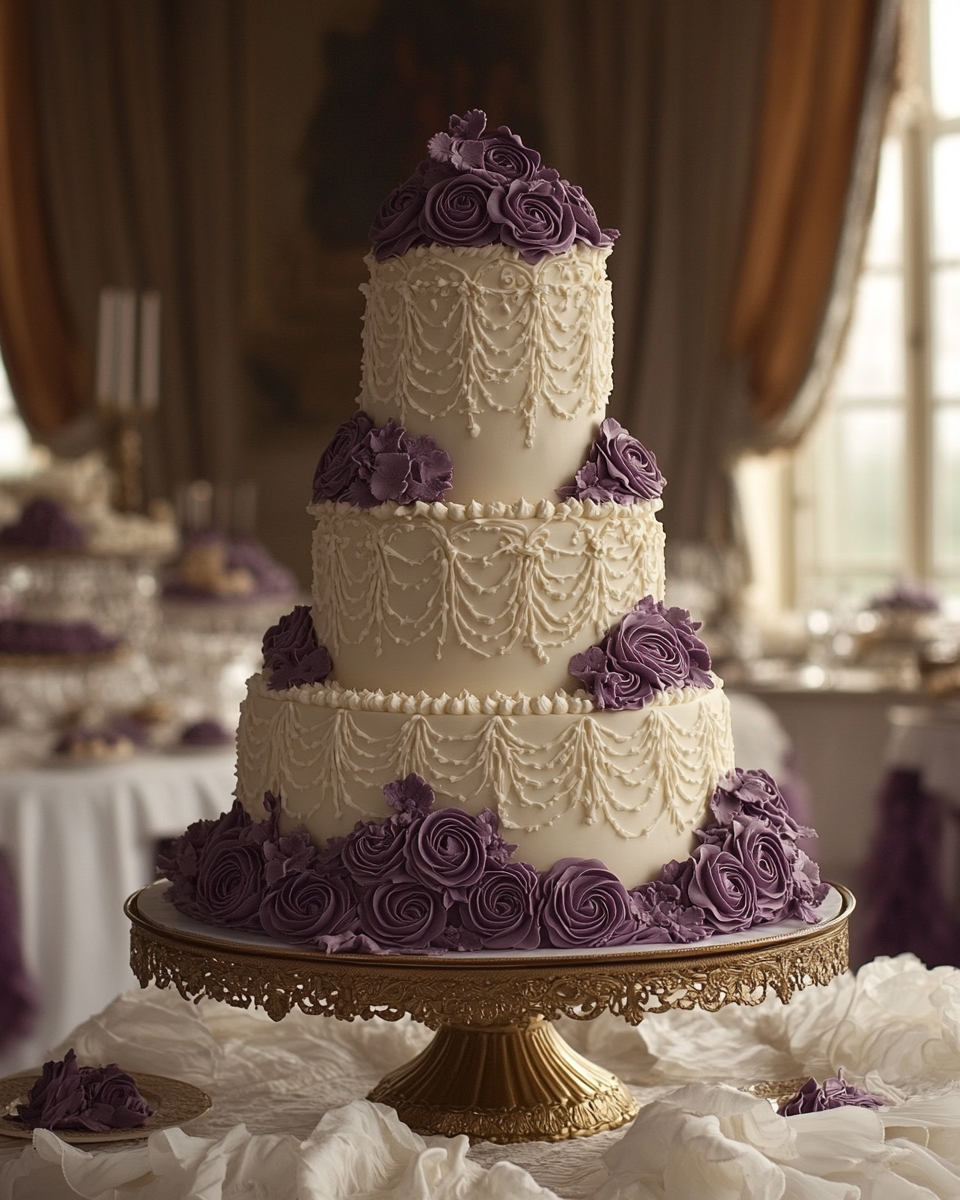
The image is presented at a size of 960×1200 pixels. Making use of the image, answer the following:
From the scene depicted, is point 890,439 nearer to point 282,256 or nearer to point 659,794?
point 282,256

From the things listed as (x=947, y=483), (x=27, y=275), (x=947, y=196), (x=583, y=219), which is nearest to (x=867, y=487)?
(x=947, y=483)

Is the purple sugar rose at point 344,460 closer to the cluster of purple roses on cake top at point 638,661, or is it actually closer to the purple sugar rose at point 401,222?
the purple sugar rose at point 401,222

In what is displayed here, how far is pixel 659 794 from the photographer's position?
8.78ft

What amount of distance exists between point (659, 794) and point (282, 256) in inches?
360

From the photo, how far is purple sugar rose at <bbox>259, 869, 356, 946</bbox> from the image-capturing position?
248 cm

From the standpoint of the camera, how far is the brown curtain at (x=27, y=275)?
1209 centimetres

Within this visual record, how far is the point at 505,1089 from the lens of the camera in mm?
2754

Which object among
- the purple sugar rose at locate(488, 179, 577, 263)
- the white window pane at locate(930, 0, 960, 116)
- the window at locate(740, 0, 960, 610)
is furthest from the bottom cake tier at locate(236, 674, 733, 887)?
the white window pane at locate(930, 0, 960, 116)

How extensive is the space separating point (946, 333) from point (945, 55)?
1.48 metres

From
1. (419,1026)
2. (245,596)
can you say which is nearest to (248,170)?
(245,596)

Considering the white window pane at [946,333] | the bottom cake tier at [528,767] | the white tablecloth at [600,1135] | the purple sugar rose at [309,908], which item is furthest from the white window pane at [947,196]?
the purple sugar rose at [309,908]

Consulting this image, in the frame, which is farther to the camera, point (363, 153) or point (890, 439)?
point (363, 153)

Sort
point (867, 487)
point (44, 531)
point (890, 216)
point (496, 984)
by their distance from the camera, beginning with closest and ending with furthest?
point (496, 984) → point (44, 531) → point (890, 216) → point (867, 487)

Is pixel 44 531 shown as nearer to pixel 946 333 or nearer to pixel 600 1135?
pixel 600 1135
